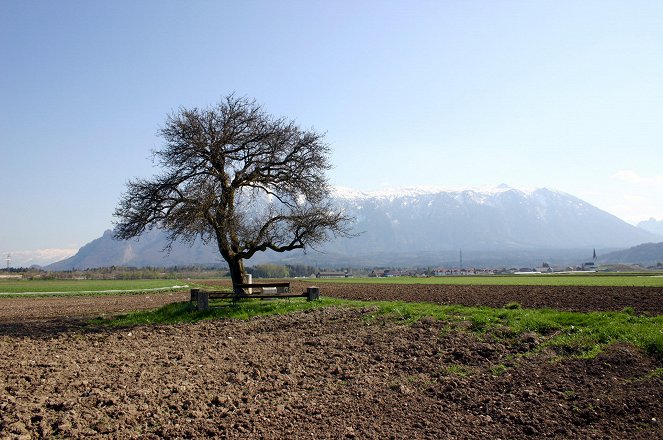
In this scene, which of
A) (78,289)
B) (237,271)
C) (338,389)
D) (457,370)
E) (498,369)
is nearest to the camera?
(338,389)

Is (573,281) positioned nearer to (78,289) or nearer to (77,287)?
(78,289)

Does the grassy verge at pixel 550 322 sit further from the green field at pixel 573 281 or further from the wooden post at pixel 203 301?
the green field at pixel 573 281

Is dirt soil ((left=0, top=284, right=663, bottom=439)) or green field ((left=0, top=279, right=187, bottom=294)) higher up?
dirt soil ((left=0, top=284, right=663, bottom=439))

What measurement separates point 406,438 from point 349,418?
4.50ft

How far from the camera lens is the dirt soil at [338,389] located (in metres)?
9.67

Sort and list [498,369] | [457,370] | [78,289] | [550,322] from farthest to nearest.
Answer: [78,289] → [550,322] → [457,370] → [498,369]

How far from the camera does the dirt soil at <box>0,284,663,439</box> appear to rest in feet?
31.7

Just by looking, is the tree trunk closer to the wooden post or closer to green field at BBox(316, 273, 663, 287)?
the wooden post

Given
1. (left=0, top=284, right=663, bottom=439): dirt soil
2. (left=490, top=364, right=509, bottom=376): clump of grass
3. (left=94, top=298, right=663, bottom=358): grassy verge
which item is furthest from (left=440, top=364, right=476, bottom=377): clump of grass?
(left=94, top=298, right=663, bottom=358): grassy verge

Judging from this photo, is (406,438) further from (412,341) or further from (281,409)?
(412,341)

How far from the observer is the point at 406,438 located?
30.7 ft

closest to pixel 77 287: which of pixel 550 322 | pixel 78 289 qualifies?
pixel 78 289

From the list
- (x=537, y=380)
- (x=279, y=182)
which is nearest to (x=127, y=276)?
(x=279, y=182)

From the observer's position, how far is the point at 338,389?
11930mm
